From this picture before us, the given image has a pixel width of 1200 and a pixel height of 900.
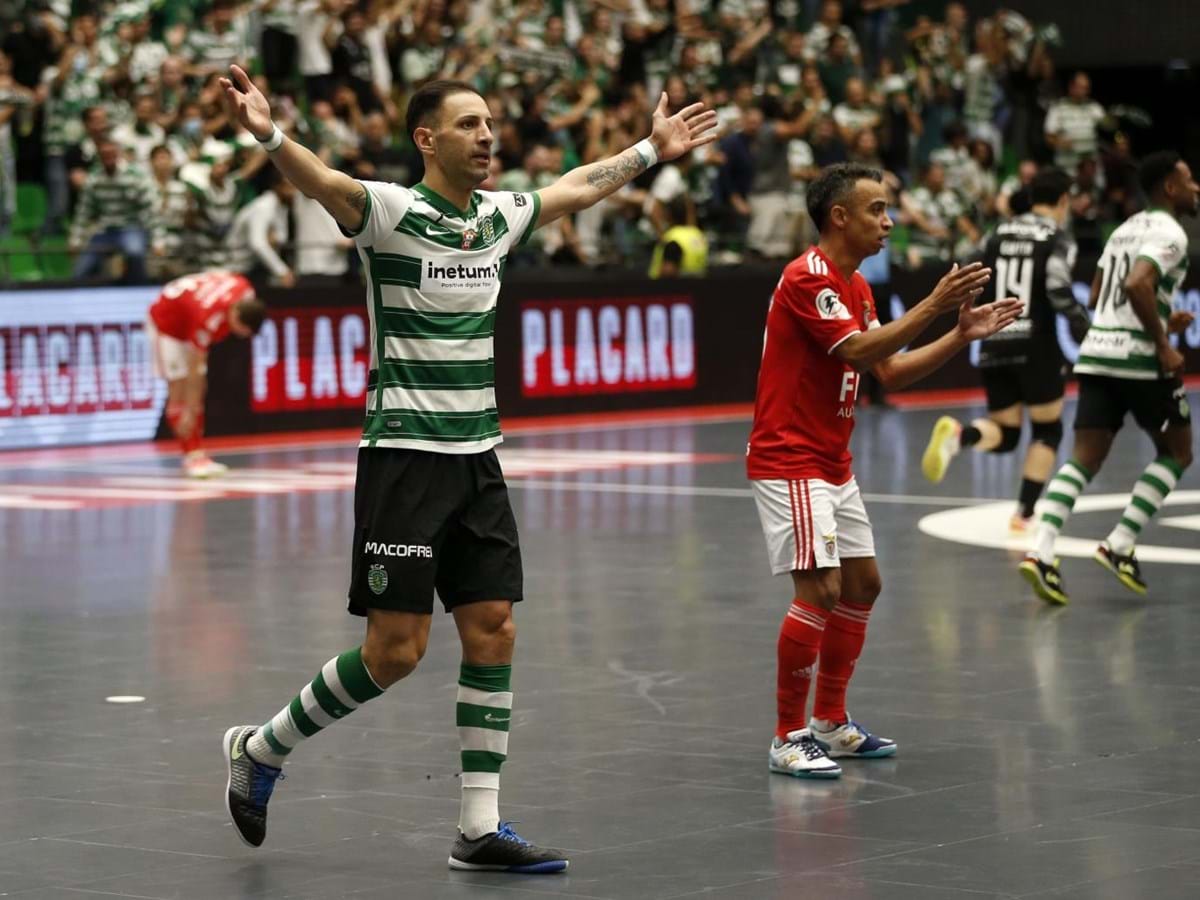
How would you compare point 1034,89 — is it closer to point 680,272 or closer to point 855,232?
point 680,272

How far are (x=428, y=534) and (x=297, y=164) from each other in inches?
43.9

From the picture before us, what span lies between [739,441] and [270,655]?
1185 centimetres

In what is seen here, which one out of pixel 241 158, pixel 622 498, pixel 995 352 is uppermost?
pixel 241 158

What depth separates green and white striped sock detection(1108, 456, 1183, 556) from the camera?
Answer: 11.9 metres

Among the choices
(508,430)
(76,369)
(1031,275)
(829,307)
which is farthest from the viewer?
(508,430)

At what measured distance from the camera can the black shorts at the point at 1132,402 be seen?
11820 millimetres

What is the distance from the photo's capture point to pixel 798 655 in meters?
7.89

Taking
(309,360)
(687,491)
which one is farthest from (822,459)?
(309,360)

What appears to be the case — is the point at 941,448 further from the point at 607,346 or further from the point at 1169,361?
the point at 607,346

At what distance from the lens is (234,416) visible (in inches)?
883

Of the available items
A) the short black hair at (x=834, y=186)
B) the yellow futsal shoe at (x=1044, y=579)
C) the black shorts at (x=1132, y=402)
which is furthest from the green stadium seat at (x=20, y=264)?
the short black hair at (x=834, y=186)

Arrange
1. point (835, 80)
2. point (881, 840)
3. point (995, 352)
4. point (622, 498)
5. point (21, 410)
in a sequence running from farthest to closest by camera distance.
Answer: point (835, 80) → point (21, 410) → point (622, 498) → point (995, 352) → point (881, 840)

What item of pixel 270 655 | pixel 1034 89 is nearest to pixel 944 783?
pixel 270 655

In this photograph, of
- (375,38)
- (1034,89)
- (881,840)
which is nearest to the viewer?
(881,840)
